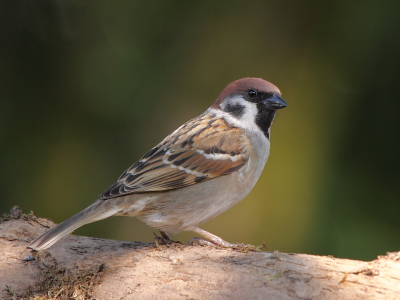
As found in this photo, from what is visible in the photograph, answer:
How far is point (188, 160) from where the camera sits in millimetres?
3145

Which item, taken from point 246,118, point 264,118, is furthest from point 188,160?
point 264,118

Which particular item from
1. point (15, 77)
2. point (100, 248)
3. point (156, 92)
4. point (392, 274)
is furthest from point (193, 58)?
point (392, 274)

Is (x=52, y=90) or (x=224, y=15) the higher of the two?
(x=224, y=15)

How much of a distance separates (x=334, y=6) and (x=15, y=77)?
11.9ft

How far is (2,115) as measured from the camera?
4840 millimetres

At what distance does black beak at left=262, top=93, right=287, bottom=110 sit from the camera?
332cm

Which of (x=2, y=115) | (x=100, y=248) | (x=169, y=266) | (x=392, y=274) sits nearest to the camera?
(x=392, y=274)

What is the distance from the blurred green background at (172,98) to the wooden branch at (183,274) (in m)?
2.05

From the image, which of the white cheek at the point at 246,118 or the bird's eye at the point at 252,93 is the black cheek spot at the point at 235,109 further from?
the bird's eye at the point at 252,93

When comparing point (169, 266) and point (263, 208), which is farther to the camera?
point (263, 208)

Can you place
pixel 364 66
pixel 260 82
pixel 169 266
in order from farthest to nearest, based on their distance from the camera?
pixel 364 66 → pixel 260 82 → pixel 169 266

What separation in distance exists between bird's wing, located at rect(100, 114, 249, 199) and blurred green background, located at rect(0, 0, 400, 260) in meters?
1.54

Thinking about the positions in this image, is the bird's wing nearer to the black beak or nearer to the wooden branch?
the black beak

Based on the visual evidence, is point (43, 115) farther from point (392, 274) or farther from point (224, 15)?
point (392, 274)
